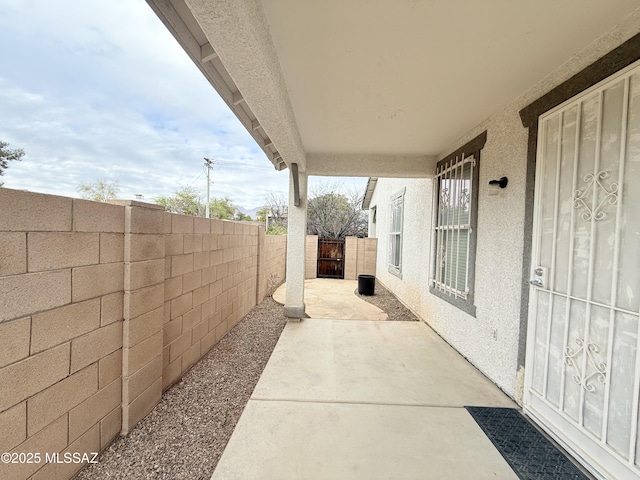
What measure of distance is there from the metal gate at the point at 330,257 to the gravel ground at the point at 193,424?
22.6ft

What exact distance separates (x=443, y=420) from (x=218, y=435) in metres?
1.88

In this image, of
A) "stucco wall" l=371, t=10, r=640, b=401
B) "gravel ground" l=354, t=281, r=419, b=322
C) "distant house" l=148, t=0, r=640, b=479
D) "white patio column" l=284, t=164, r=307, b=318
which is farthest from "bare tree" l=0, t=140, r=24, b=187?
"stucco wall" l=371, t=10, r=640, b=401

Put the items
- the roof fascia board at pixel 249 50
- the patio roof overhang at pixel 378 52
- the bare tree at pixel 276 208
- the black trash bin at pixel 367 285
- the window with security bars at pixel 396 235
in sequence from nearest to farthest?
the roof fascia board at pixel 249 50 < the patio roof overhang at pixel 378 52 < the window with security bars at pixel 396 235 < the black trash bin at pixel 367 285 < the bare tree at pixel 276 208

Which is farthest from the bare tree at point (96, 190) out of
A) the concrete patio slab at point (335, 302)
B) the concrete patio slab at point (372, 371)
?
the concrete patio slab at point (372, 371)

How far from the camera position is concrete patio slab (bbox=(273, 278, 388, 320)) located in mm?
5617

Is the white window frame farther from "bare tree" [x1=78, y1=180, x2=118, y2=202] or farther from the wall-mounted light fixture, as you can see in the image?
"bare tree" [x1=78, y1=180, x2=118, y2=202]

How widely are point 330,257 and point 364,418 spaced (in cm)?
856

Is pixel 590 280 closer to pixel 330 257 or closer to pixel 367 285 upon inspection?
pixel 367 285

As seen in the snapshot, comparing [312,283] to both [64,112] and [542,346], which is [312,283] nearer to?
[542,346]

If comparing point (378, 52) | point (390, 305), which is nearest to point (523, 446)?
point (378, 52)

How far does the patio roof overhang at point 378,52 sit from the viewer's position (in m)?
1.69

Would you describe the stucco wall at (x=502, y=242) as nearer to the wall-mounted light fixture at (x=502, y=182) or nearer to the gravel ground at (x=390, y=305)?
the wall-mounted light fixture at (x=502, y=182)

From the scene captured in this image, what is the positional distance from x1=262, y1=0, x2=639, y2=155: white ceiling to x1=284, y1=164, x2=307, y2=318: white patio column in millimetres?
1827

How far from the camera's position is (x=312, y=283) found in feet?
30.7
